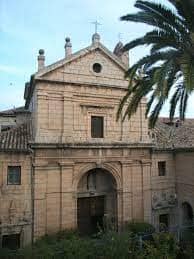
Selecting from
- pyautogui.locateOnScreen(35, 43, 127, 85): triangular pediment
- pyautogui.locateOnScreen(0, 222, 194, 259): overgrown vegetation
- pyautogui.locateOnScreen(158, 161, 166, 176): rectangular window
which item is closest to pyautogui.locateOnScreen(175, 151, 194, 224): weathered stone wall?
pyautogui.locateOnScreen(158, 161, 166, 176): rectangular window

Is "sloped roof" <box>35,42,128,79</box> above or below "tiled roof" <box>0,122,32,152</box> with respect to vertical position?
above

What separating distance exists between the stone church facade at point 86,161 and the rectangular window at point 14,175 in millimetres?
53

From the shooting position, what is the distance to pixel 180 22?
10680 millimetres

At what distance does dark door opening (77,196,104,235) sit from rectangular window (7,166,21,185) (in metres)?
4.11

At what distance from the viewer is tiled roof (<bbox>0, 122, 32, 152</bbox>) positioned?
53.0 ft

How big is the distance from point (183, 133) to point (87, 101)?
26.5ft

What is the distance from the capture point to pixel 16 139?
16922 mm

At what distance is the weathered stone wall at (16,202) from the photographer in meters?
15.9

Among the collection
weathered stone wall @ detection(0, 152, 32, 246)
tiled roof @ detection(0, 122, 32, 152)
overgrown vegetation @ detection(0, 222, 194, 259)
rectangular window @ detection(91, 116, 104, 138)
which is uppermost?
rectangular window @ detection(91, 116, 104, 138)

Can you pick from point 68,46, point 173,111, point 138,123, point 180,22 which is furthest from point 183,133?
point 180,22

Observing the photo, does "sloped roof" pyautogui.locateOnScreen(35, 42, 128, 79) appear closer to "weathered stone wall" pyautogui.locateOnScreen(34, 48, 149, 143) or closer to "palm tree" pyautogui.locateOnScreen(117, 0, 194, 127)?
"weathered stone wall" pyautogui.locateOnScreen(34, 48, 149, 143)

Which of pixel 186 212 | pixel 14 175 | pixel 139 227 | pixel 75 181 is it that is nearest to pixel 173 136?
pixel 186 212

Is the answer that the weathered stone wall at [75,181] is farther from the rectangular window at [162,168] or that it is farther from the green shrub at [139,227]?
the rectangular window at [162,168]

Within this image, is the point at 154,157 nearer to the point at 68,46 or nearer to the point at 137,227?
the point at 137,227
